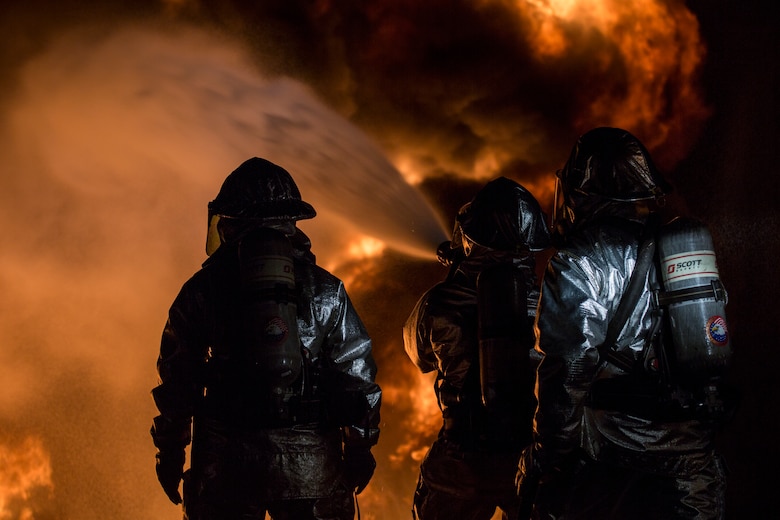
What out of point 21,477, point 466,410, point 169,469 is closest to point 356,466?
point 466,410

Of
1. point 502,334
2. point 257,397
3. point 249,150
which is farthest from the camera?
point 249,150

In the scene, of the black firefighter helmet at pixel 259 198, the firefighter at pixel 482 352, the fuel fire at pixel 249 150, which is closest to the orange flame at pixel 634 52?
the fuel fire at pixel 249 150

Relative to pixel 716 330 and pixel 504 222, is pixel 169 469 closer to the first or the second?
pixel 504 222

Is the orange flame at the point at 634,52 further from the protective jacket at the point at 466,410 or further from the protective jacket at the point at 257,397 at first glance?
the protective jacket at the point at 257,397

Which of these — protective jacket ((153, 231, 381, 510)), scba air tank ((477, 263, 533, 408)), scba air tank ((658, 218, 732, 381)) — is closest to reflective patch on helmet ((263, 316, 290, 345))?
protective jacket ((153, 231, 381, 510))

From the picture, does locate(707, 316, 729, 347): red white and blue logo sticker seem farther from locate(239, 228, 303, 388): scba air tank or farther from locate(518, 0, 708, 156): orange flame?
locate(518, 0, 708, 156): orange flame

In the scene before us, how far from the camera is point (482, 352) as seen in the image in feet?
13.7

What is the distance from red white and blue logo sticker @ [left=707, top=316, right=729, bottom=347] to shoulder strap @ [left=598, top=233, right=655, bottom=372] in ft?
1.03

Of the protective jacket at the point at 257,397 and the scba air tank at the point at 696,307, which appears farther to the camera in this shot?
the protective jacket at the point at 257,397

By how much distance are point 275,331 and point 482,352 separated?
1.18 m

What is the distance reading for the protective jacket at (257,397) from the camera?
390cm

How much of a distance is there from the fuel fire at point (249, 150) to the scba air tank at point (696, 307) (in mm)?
4680

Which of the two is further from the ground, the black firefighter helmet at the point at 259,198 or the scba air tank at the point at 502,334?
the black firefighter helmet at the point at 259,198

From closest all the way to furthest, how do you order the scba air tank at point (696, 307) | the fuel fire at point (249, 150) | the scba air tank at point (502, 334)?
the scba air tank at point (696, 307), the scba air tank at point (502, 334), the fuel fire at point (249, 150)
